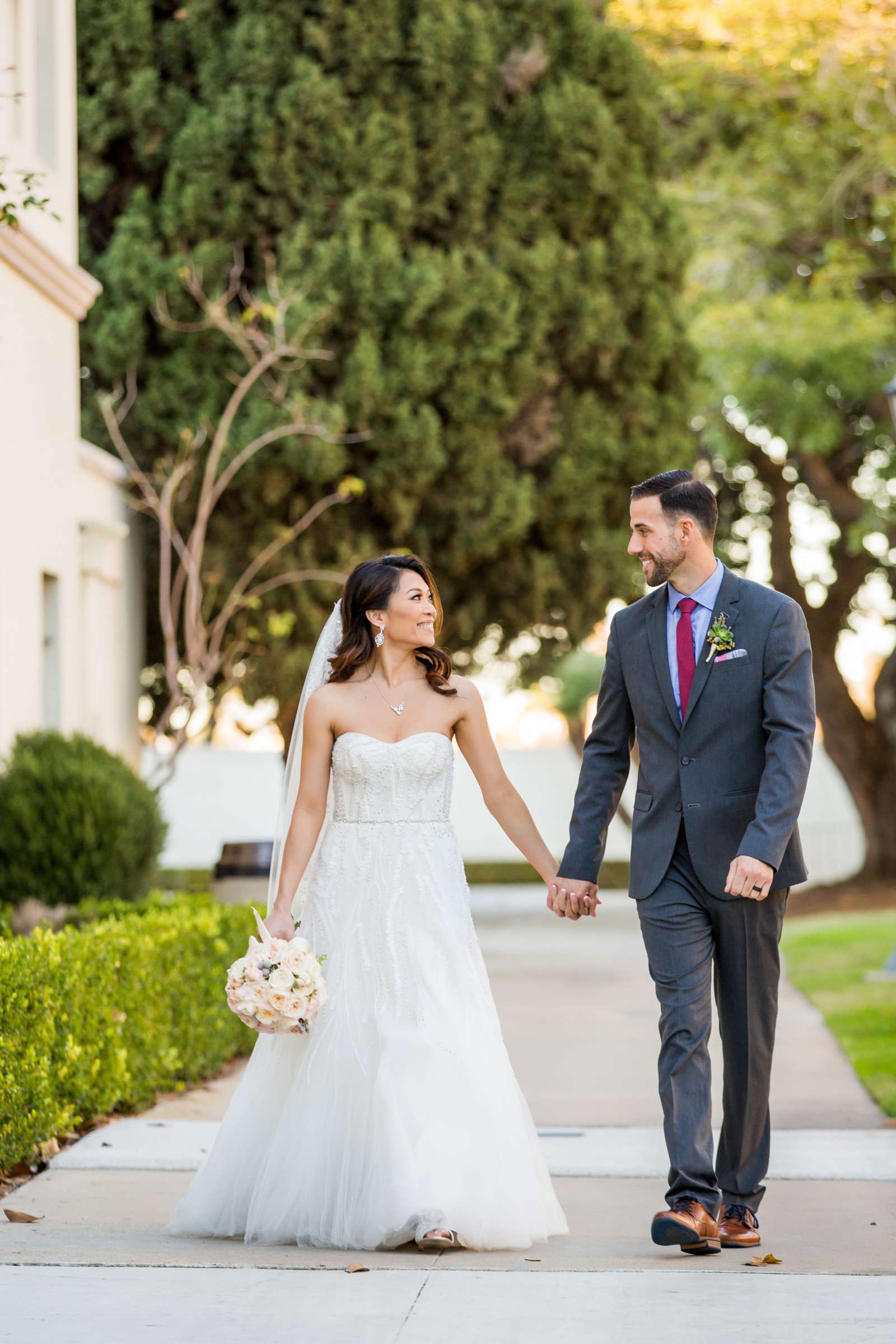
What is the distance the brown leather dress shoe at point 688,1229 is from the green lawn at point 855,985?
3.41 metres

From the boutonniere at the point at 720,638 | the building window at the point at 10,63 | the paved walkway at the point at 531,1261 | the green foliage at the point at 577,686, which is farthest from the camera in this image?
the green foliage at the point at 577,686

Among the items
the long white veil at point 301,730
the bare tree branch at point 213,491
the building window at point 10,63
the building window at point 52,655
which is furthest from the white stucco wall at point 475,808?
the long white veil at point 301,730

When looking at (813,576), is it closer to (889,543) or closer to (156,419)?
(889,543)

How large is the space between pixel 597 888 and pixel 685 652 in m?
0.74

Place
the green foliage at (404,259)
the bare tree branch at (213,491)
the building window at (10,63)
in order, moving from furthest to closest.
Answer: the green foliage at (404,259), the bare tree branch at (213,491), the building window at (10,63)

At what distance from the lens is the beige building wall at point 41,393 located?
10562 mm

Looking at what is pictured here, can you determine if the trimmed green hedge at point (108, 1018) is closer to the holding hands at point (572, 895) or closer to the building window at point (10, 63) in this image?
the holding hands at point (572, 895)

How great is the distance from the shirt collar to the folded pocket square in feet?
0.56

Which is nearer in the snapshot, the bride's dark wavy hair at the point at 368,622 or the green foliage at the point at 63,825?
the bride's dark wavy hair at the point at 368,622

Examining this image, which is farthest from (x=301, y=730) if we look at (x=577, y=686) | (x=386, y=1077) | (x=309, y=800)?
(x=577, y=686)

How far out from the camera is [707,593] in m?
5.16

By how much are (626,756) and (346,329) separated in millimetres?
11554

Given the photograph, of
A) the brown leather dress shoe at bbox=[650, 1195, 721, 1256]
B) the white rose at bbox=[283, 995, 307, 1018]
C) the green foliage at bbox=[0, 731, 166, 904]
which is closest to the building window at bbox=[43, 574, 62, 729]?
the green foliage at bbox=[0, 731, 166, 904]

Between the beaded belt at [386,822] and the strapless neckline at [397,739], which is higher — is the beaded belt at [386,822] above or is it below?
below
